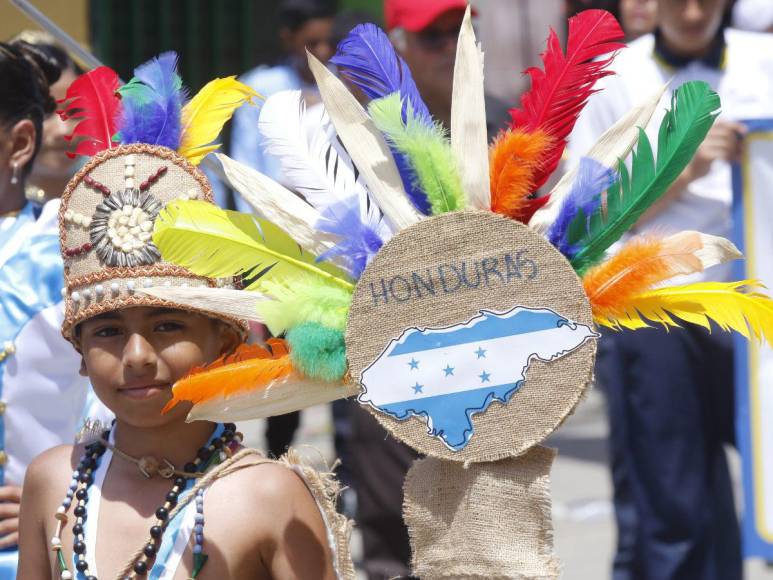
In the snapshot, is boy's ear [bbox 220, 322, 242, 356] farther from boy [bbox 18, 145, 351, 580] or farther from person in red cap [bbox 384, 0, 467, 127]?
person in red cap [bbox 384, 0, 467, 127]

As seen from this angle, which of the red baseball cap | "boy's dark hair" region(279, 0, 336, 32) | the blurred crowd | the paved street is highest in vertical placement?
"boy's dark hair" region(279, 0, 336, 32)

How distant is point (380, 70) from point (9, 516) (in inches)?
51.2

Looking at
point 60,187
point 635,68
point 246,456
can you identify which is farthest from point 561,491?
point 246,456

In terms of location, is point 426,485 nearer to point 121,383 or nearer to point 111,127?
point 121,383

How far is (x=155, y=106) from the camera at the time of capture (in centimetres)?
243

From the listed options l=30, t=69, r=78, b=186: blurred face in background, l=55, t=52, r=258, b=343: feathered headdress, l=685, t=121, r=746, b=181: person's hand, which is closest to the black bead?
l=55, t=52, r=258, b=343: feathered headdress

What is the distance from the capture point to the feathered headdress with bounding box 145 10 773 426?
2.04 m

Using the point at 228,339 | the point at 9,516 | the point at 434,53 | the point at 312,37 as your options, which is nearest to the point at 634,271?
the point at 228,339

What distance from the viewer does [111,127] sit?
8.23ft

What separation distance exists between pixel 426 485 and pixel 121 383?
0.57 metres

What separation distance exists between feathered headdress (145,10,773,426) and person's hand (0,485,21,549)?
86 cm

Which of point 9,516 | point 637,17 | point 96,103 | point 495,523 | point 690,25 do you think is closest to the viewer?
point 495,523

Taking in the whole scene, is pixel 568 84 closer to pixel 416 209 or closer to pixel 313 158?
pixel 416 209

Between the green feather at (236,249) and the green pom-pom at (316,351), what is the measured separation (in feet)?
0.30
